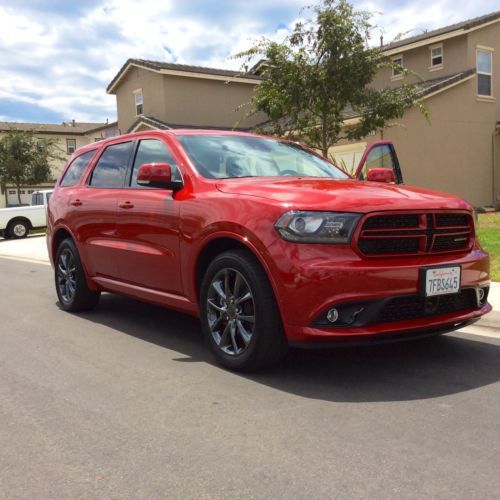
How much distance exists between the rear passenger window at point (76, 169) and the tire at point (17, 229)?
51.7 feet

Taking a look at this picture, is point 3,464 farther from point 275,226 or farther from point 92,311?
point 92,311

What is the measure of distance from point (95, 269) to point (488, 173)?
1843 centimetres

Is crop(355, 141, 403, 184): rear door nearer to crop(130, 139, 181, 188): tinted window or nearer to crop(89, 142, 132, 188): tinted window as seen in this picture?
crop(130, 139, 181, 188): tinted window

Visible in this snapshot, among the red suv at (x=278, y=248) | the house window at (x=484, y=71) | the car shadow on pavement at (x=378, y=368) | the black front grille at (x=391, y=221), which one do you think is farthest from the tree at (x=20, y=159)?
the black front grille at (x=391, y=221)

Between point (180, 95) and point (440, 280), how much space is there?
22.1m

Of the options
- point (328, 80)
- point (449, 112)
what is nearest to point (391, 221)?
point (328, 80)

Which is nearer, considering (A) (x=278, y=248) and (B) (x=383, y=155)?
(A) (x=278, y=248)

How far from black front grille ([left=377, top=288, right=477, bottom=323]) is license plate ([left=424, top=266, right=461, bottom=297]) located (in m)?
0.06

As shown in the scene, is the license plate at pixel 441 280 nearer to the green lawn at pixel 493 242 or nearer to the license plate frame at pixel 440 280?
the license plate frame at pixel 440 280

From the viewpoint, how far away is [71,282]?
A: 21.1 feet

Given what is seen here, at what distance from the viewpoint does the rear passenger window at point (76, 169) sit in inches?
251

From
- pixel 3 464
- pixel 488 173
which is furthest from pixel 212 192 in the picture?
pixel 488 173

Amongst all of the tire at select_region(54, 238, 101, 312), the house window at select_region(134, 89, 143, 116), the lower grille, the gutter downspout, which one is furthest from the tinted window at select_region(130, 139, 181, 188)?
the house window at select_region(134, 89, 143, 116)

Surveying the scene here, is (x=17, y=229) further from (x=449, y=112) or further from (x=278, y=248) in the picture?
(x=278, y=248)
